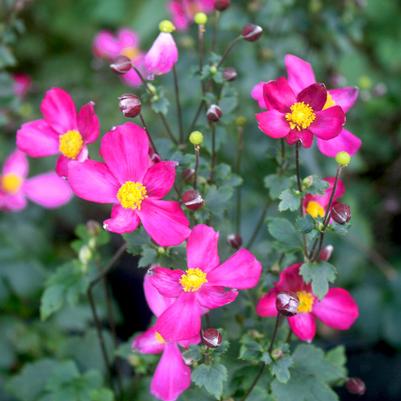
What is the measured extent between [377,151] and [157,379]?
5.55 ft

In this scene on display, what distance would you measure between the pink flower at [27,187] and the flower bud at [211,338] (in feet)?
3.46

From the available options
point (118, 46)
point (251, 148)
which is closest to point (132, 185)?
point (251, 148)

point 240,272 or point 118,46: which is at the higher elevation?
point 240,272

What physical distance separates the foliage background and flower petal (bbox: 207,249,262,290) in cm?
27

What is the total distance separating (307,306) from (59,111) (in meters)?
0.61

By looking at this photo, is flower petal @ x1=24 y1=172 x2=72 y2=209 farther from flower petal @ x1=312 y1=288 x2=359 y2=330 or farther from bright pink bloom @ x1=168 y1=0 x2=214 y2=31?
flower petal @ x1=312 y1=288 x2=359 y2=330

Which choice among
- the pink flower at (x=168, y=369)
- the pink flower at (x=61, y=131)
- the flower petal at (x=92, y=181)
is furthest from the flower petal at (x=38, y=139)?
the pink flower at (x=168, y=369)

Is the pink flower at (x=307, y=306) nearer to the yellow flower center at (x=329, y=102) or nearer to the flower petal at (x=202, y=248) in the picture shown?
the flower petal at (x=202, y=248)

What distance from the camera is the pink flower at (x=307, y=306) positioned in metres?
1.11

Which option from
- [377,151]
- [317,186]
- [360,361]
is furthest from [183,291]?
[377,151]

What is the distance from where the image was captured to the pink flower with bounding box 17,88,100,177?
3.71ft

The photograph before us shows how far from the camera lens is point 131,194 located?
1.06 m

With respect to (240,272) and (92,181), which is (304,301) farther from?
(92,181)

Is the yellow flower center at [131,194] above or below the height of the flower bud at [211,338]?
above
